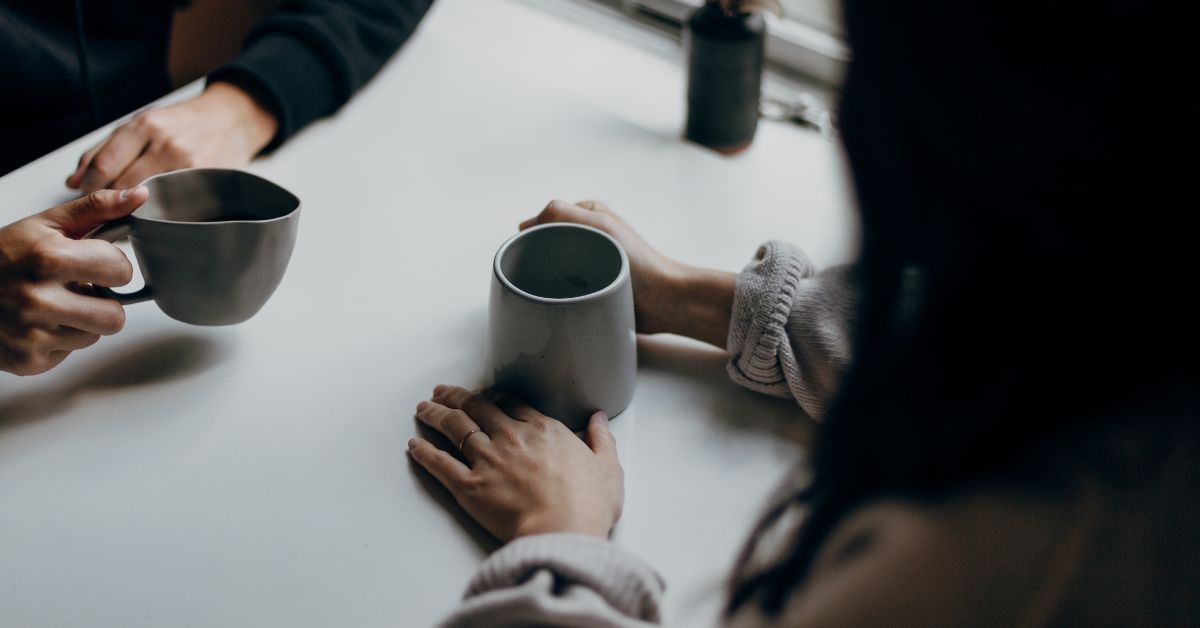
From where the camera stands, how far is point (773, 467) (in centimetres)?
55

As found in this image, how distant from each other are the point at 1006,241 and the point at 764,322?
0.92 feet

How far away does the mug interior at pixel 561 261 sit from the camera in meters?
0.56

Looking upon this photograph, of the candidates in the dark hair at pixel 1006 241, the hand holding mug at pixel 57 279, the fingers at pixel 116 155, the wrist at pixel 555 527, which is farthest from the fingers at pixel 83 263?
the dark hair at pixel 1006 241

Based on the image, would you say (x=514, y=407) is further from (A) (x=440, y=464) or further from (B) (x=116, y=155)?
(B) (x=116, y=155)

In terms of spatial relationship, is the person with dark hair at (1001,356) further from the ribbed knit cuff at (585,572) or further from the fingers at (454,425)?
the fingers at (454,425)

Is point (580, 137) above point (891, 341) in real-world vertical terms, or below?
below

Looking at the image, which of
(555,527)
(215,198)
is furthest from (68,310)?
(555,527)

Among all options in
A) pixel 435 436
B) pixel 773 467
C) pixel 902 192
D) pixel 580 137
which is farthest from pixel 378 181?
pixel 902 192

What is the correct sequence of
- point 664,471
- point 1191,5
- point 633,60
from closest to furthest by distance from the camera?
point 1191,5
point 664,471
point 633,60

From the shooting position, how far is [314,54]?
2.79 feet

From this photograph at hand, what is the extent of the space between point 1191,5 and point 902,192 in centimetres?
10

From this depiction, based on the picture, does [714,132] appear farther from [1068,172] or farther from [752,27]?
[1068,172]

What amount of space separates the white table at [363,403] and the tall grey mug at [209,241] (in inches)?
1.9

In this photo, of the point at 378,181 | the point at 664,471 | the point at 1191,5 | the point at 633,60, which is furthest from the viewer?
the point at 633,60
